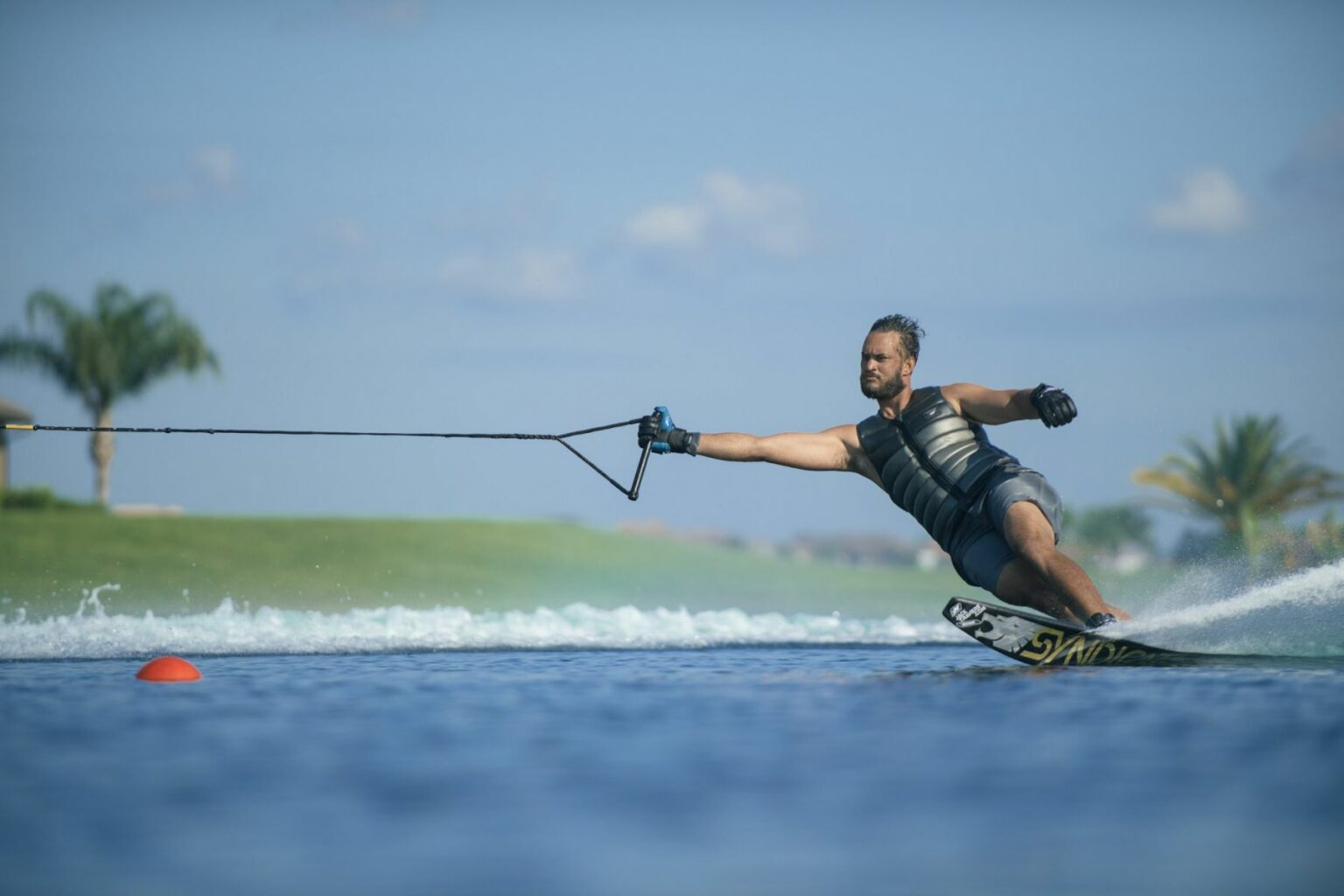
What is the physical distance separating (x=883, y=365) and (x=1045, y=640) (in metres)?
1.90

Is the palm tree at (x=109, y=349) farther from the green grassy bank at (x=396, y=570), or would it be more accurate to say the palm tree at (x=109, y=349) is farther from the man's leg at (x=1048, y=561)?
the man's leg at (x=1048, y=561)

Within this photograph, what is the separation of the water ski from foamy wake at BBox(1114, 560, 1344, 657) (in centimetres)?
26

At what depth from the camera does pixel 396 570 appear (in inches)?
1024

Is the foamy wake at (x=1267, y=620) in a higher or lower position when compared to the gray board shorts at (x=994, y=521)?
lower

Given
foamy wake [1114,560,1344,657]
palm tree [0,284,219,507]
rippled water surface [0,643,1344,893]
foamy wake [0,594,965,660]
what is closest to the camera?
rippled water surface [0,643,1344,893]

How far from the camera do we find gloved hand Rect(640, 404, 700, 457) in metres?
8.58

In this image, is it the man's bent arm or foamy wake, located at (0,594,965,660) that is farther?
foamy wake, located at (0,594,965,660)

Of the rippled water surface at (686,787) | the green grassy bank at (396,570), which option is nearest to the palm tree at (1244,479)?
the green grassy bank at (396,570)

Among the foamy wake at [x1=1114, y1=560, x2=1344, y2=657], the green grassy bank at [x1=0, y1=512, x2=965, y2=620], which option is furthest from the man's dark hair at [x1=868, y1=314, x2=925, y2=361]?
the green grassy bank at [x1=0, y1=512, x2=965, y2=620]

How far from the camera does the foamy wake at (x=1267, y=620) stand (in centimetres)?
904

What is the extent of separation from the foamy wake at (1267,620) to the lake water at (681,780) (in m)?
0.48

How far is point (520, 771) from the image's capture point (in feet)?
15.7

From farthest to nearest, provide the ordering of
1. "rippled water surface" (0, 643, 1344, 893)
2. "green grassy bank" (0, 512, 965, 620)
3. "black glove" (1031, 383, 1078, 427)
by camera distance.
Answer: "green grassy bank" (0, 512, 965, 620) < "black glove" (1031, 383, 1078, 427) < "rippled water surface" (0, 643, 1344, 893)

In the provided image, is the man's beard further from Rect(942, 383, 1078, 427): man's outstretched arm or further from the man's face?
Rect(942, 383, 1078, 427): man's outstretched arm
